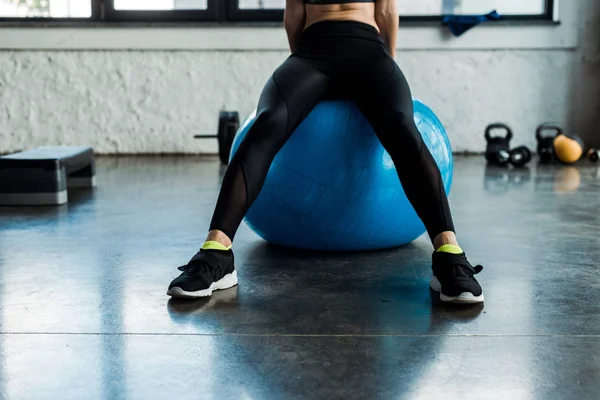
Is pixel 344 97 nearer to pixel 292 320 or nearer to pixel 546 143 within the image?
pixel 292 320

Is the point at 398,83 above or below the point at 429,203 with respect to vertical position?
above

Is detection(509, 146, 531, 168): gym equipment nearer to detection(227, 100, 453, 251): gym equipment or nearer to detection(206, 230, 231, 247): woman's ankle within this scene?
detection(227, 100, 453, 251): gym equipment

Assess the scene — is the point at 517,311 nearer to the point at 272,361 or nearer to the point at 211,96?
the point at 272,361

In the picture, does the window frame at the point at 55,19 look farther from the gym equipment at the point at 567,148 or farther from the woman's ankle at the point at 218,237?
the woman's ankle at the point at 218,237

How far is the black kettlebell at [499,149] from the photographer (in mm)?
4695

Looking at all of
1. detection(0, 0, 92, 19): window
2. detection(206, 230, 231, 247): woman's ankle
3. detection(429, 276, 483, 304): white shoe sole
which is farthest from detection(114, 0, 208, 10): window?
detection(429, 276, 483, 304): white shoe sole

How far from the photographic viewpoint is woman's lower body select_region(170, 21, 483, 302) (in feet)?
6.04

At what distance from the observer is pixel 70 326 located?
5.19 feet

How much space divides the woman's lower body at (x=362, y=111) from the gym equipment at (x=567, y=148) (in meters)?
2.97

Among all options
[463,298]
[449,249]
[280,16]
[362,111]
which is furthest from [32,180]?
[280,16]

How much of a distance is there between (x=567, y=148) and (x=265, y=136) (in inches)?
132

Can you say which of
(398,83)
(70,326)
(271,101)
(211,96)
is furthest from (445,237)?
(211,96)

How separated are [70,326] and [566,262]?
1377 millimetres

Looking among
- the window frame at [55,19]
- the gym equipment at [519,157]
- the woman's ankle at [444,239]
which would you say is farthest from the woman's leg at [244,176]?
the window frame at [55,19]
